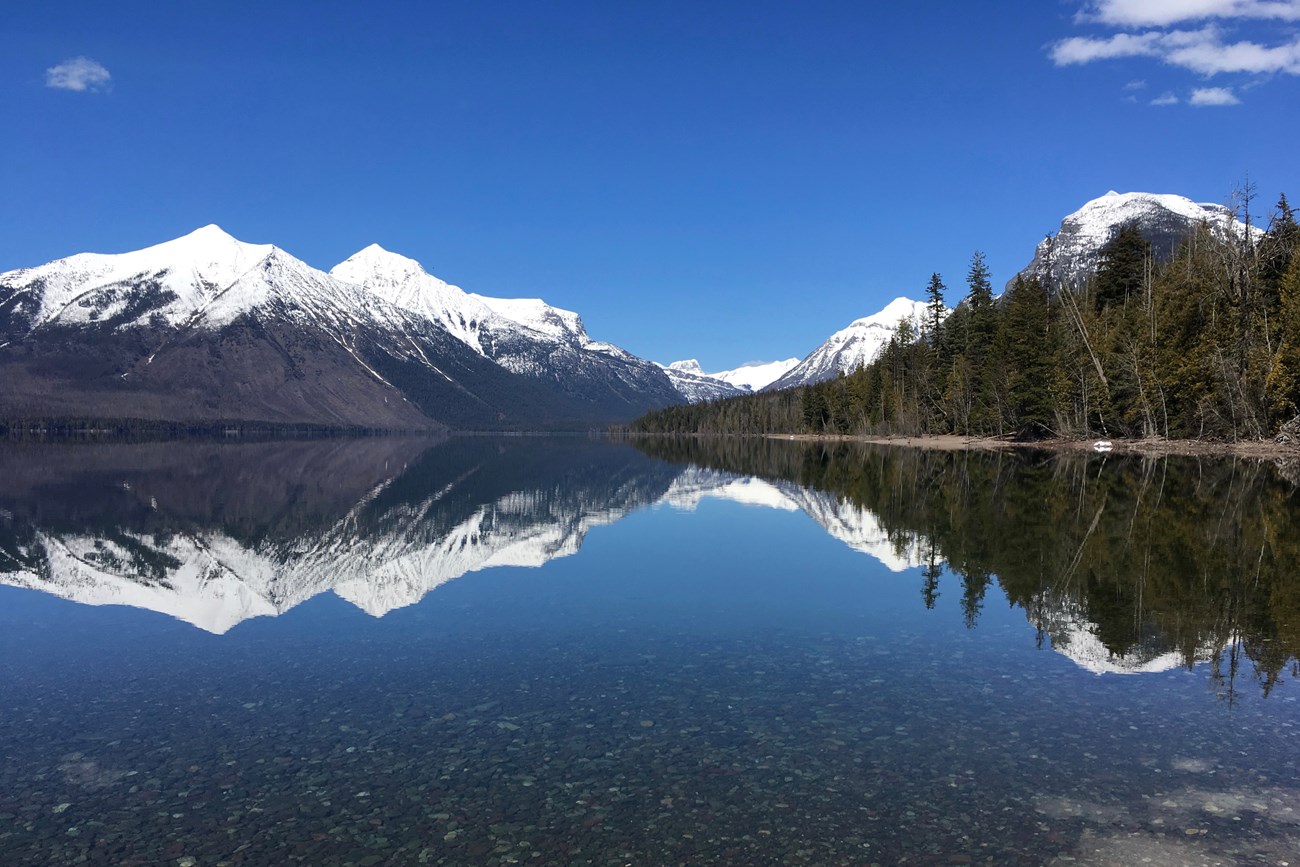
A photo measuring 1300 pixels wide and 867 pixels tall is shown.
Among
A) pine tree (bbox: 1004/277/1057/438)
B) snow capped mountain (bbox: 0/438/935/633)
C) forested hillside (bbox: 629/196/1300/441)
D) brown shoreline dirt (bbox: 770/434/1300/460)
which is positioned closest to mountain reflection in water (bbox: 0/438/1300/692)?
snow capped mountain (bbox: 0/438/935/633)

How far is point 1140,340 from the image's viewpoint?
10388 cm

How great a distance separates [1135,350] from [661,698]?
10548 centimetres

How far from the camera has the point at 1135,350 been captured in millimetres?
101938

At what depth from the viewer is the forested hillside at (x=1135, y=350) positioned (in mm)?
90000

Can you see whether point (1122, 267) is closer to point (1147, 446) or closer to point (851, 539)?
point (1147, 446)

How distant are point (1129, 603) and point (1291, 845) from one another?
14.2 m

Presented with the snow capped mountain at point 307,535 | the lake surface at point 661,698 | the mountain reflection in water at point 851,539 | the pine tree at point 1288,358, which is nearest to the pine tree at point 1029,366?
the pine tree at point 1288,358

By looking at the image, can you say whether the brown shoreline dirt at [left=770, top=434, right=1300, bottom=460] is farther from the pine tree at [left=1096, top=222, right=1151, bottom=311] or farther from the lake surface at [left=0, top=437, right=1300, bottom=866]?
the lake surface at [left=0, top=437, right=1300, bottom=866]

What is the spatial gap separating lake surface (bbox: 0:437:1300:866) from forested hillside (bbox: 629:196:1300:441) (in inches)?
2453

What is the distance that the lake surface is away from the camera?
452 inches

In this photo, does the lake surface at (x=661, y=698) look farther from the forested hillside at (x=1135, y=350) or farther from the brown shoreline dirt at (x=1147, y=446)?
the forested hillside at (x=1135, y=350)

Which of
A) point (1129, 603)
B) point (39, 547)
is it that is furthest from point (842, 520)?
point (39, 547)

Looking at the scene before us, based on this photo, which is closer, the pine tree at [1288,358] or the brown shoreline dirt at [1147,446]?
the pine tree at [1288,358]

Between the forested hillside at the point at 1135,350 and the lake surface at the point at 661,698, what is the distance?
62313mm
